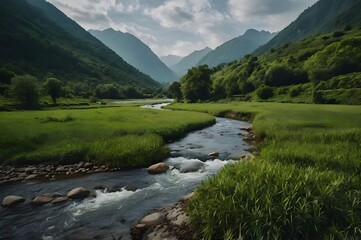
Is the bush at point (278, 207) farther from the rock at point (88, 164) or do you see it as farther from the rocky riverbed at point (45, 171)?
the rock at point (88, 164)

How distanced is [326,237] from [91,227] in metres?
11.6

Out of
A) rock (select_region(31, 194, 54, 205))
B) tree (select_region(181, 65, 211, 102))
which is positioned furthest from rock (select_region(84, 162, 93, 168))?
tree (select_region(181, 65, 211, 102))

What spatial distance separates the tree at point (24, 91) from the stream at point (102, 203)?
72.6 meters

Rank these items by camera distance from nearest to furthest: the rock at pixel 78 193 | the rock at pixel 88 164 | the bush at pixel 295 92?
the rock at pixel 78 193, the rock at pixel 88 164, the bush at pixel 295 92

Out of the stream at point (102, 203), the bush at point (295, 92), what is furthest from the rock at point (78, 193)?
the bush at point (295, 92)

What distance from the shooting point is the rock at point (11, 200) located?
17688 millimetres

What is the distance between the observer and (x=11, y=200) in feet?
59.0

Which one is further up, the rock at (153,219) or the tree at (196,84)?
the tree at (196,84)

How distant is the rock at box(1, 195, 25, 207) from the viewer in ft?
58.0

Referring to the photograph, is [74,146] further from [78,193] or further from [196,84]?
[196,84]

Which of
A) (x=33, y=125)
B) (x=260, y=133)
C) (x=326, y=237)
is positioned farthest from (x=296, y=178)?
(x=33, y=125)

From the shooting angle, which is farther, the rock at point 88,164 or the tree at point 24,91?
the tree at point 24,91

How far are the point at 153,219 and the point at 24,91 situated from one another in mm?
85002

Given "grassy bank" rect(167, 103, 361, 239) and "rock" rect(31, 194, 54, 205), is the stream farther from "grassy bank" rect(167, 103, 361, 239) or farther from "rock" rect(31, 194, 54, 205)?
"grassy bank" rect(167, 103, 361, 239)
